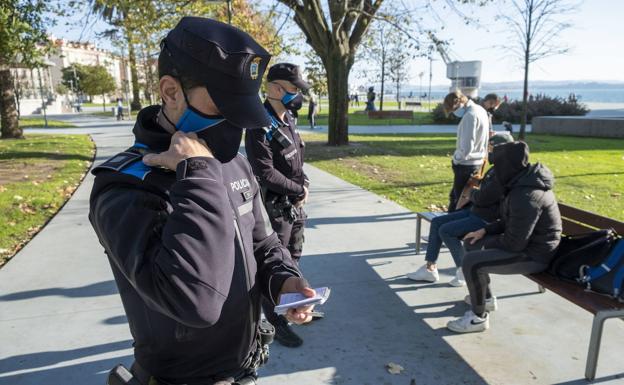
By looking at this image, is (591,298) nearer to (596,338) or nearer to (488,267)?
(596,338)

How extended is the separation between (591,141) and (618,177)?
8.46 m

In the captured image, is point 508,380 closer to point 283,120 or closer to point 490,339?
point 490,339

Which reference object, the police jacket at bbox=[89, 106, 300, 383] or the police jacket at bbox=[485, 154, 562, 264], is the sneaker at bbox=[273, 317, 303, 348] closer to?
the police jacket at bbox=[485, 154, 562, 264]

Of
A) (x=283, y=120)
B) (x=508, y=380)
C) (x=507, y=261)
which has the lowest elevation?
(x=508, y=380)

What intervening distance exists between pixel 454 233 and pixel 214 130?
11.7ft

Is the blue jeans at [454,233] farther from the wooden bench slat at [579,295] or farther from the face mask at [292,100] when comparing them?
the face mask at [292,100]

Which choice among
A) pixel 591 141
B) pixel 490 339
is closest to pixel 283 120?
pixel 490 339

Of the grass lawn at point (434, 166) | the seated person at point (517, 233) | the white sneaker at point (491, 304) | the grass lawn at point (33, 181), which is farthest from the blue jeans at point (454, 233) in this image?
the grass lawn at point (33, 181)

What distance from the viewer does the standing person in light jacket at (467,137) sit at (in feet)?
18.3

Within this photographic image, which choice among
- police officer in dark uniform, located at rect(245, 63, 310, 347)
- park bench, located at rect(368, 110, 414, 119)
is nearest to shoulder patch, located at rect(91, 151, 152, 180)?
police officer in dark uniform, located at rect(245, 63, 310, 347)

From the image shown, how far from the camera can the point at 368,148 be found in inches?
578

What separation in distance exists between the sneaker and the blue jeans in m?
1.78

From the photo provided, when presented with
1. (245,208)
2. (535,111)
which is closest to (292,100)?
(245,208)

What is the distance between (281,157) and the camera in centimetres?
372
